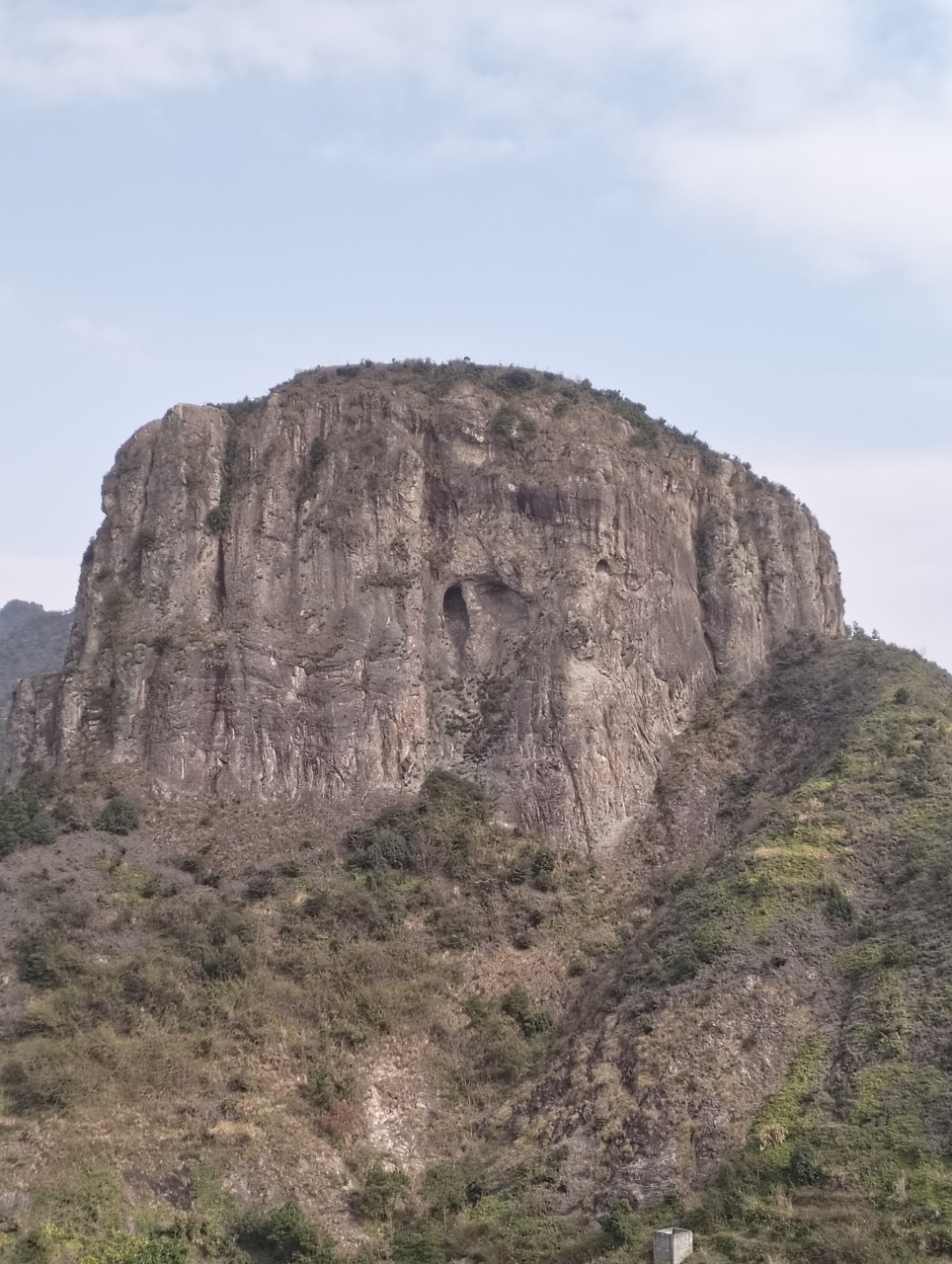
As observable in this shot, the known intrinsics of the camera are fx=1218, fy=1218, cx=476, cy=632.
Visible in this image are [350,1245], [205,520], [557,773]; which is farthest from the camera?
[205,520]

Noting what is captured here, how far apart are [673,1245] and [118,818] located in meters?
24.5

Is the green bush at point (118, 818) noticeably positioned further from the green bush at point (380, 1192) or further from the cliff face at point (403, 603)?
the green bush at point (380, 1192)

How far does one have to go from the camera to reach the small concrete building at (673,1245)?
2473 centimetres

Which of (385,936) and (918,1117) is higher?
→ (385,936)

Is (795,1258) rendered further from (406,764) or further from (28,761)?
(28,761)

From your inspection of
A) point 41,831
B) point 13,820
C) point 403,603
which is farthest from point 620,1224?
point 403,603

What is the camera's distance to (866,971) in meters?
31.8

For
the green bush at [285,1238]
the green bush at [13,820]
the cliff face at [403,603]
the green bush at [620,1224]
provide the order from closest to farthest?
the green bush at [620,1224], the green bush at [285,1238], the green bush at [13,820], the cliff face at [403,603]

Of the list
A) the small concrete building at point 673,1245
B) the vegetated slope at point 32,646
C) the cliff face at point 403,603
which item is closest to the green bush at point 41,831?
the cliff face at point 403,603

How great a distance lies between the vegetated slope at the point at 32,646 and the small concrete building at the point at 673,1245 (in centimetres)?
7483

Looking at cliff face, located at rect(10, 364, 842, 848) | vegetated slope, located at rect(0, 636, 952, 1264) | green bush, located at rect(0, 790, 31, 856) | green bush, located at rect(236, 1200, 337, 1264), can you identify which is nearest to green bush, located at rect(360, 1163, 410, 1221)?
vegetated slope, located at rect(0, 636, 952, 1264)

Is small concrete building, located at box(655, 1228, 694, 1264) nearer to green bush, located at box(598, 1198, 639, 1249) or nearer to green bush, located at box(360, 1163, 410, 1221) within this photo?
green bush, located at box(598, 1198, 639, 1249)

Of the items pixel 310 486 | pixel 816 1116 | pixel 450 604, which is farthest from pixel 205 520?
pixel 816 1116

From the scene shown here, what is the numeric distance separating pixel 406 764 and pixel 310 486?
12742mm
